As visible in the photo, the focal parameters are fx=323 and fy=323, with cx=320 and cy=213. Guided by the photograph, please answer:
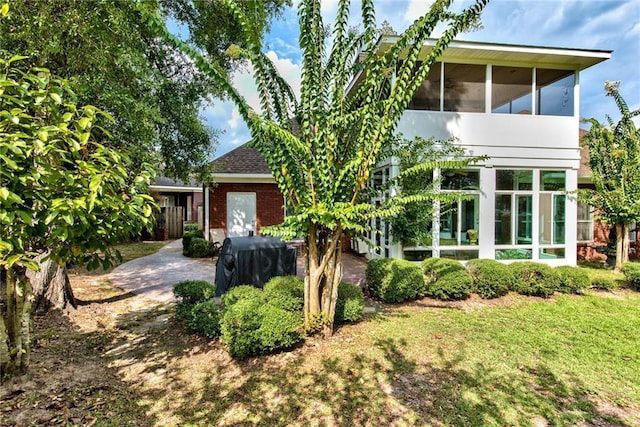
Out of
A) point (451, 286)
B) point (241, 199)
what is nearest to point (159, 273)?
point (241, 199)

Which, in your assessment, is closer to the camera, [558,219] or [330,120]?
[330,120]

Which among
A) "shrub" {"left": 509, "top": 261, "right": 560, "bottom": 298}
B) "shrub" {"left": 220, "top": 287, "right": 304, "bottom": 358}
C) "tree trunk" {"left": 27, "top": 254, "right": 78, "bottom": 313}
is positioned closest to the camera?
"shrub" {"left": 220, "top": 287, "right": 304, "bottom": 358}

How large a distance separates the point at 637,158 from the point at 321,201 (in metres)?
11.0

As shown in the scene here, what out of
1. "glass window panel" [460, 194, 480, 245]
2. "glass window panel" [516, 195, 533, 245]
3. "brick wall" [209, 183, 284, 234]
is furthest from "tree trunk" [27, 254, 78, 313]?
"glass window panel" [516, 195, 533, 245]

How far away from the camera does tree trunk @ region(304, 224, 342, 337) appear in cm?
450

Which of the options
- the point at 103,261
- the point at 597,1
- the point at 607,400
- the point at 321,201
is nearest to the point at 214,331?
the point at 103,261

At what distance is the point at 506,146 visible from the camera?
980cm

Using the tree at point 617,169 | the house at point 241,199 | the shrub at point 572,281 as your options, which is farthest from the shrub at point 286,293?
the tree at point 617,169

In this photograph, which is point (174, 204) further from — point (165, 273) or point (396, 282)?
point (396, 282)

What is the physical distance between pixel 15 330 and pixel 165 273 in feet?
20.9

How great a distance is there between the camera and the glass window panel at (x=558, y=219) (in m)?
10.2

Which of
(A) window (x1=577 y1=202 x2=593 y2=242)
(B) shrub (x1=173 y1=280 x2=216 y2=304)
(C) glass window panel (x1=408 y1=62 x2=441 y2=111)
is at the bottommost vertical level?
(B) shrub (x1=173 y1=280 x2=216 y2=304)

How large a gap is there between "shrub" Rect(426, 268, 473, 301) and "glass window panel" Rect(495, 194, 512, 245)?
3953mm

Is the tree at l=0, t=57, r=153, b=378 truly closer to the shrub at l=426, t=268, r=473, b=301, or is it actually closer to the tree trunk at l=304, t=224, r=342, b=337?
the tree trunk at l=304, t=224, r=342, b=337
